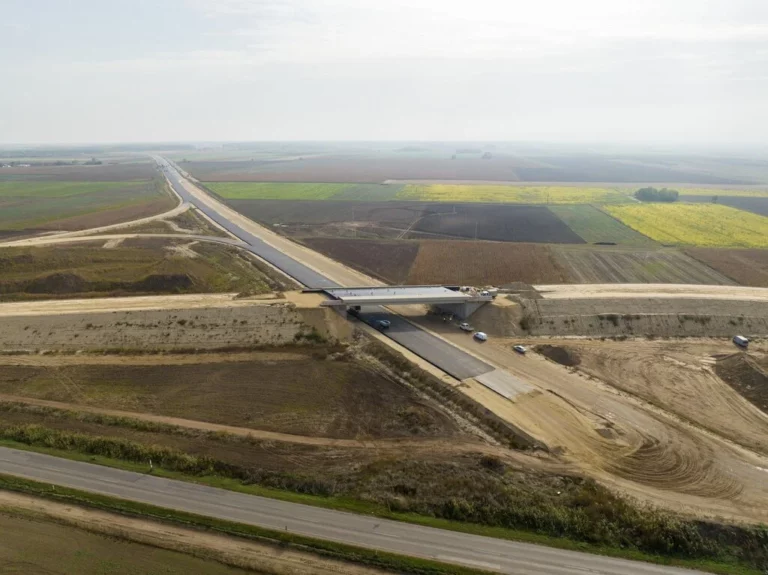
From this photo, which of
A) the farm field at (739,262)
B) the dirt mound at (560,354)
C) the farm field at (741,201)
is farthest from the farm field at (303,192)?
the dirt mound at (560,354)

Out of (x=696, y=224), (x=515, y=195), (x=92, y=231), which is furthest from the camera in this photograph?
(x=515, y=195)

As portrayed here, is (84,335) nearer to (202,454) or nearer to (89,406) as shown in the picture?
(89,406)

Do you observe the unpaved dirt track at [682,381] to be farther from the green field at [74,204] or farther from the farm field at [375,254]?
the green field at [74,204]

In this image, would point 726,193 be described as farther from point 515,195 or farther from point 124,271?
point 124,271

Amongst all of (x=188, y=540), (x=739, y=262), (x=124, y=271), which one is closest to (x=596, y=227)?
(x=739, y=262)

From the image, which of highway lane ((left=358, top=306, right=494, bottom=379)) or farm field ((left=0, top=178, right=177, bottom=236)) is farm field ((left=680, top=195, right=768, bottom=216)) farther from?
farm field ((left=0, top=178, right=177, bottom=236))

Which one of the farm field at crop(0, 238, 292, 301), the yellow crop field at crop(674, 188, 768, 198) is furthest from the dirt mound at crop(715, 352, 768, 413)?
the yellow crop field at crop(674, 188, 768, 198)

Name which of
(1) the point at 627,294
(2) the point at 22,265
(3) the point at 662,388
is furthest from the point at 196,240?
(3) the point at 662,388
